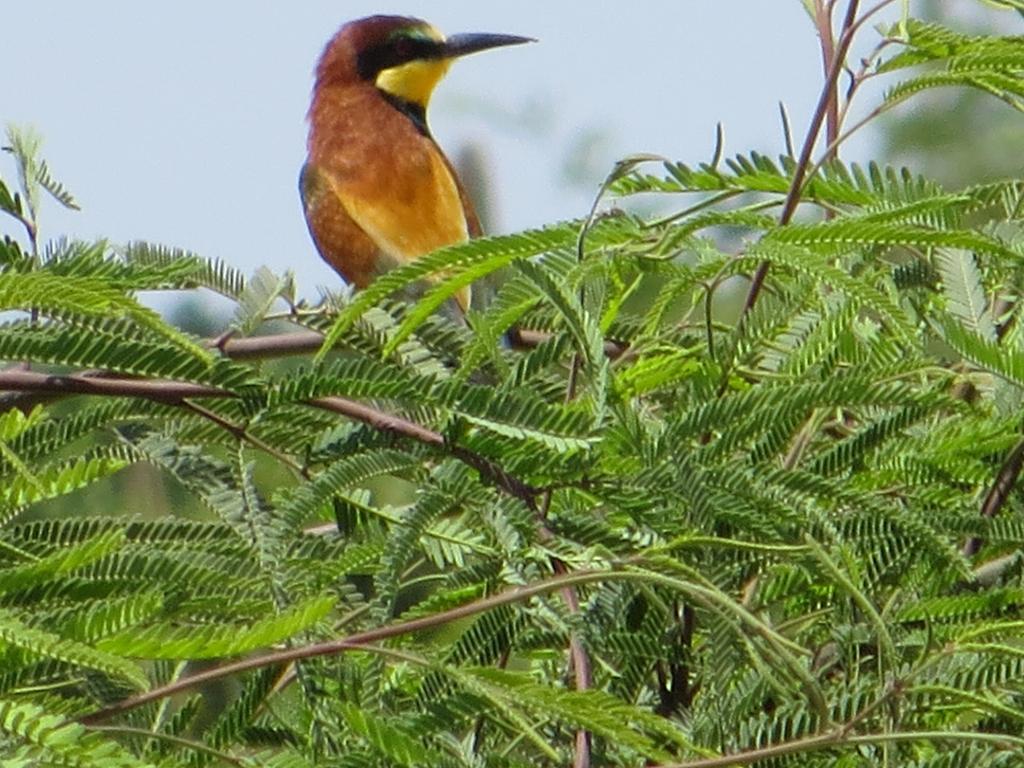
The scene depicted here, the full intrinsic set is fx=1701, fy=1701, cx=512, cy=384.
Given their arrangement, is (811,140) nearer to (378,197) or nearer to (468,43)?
(378,197)

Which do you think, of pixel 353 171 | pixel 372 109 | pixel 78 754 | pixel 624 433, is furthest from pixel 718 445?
pixel 372 109

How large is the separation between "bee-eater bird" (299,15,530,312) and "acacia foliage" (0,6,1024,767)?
1421 mm

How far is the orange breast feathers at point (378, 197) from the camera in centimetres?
286

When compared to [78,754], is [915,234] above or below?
above

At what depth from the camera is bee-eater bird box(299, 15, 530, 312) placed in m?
2.88

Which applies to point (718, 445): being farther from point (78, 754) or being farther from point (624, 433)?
point (78, 754)

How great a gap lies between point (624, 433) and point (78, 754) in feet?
1.23

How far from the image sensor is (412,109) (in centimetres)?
359

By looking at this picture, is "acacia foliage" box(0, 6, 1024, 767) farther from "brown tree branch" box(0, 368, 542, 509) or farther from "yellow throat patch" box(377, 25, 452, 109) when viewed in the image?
"yellow throat patch" box(377, 25, 452, 109)

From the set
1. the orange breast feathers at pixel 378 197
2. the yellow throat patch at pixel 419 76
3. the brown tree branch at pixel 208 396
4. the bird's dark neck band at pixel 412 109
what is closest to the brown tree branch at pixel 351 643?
the brown tree branch at pixel 208 396

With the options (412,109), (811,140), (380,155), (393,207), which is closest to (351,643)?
(811,140)

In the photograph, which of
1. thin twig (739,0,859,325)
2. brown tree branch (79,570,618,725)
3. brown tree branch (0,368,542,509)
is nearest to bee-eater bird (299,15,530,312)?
thin twig (739,0,859,325)

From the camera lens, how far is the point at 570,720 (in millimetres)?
846

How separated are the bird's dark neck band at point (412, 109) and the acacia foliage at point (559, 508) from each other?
7.41ft
